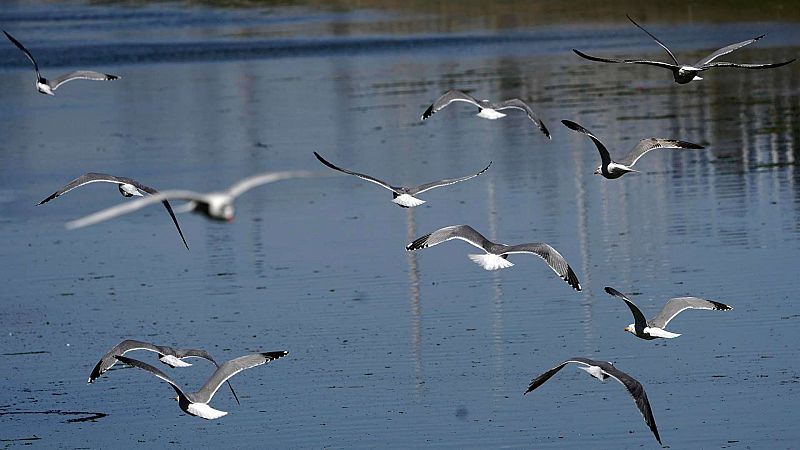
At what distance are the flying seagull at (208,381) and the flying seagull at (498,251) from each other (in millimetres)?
1379

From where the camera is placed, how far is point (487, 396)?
12523 millimetres

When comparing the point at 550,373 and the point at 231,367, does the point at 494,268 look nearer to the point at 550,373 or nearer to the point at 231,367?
the point at 550,373

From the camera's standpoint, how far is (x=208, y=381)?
38.3ft

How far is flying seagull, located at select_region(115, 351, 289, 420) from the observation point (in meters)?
11.4

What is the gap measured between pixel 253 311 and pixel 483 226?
3971 mm

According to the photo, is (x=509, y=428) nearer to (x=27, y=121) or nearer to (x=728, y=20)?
(x=27, y=121)

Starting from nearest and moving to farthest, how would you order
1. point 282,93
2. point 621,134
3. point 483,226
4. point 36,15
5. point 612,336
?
point 612,336, point 483,226, point 621,134, point 282,93, point 36,15

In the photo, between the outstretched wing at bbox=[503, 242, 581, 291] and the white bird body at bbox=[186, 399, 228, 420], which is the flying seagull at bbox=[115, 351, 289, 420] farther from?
the outstretched wing at bbox=[503, 242, 581, 291]

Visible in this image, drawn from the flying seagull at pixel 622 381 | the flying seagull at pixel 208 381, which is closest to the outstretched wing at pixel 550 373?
the flying seagull at pixel 622 381

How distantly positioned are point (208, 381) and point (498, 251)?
7.83 feet

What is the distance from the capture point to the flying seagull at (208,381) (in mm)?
11359

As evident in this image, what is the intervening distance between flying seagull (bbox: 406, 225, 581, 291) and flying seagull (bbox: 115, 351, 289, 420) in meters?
1.38

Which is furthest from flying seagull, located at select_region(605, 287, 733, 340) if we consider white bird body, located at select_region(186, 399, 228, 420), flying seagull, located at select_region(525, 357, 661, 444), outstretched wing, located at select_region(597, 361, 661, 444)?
white bird body, located at select_region(186, 399, 228, 420)

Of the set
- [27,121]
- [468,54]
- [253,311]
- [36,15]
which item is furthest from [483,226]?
[36,15]
